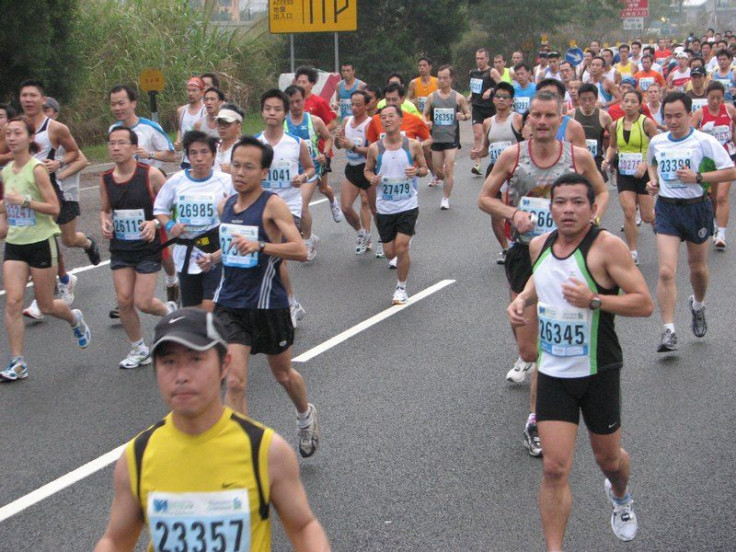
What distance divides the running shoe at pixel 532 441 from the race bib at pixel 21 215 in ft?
13.9

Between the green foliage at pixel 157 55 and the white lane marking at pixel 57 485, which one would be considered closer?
the white lane marking at pixel 57 485

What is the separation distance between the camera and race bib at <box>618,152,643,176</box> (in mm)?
11609

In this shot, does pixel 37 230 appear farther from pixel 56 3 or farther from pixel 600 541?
pixel 56 3

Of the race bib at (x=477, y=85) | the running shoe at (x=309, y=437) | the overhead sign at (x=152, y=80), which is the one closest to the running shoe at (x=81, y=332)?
the running shoe at (x=309, y=437)

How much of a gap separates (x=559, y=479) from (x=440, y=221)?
1025 cm

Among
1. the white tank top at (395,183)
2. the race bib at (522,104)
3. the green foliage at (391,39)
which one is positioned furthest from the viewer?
the green foliage at (391,39)

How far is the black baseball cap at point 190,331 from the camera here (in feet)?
9.77

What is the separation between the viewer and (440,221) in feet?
48.6

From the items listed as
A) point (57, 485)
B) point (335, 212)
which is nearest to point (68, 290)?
point (57, 485)

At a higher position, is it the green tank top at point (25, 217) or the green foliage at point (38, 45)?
the green foliage at point (38, 45)

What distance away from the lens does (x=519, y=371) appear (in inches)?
308

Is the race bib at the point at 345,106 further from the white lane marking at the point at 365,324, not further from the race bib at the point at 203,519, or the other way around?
the race bib at the point at 203,519

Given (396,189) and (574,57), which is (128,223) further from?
(574,57)

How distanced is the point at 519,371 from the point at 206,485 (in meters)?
5.02
